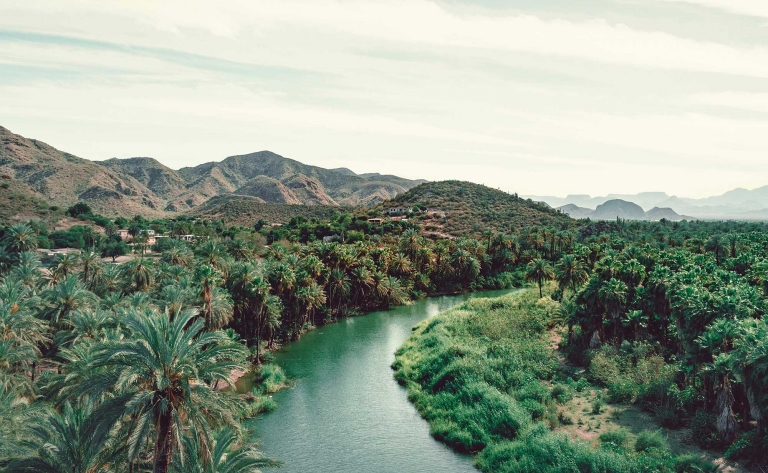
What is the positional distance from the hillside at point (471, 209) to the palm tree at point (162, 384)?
116 meters

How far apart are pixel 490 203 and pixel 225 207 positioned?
9559 cm

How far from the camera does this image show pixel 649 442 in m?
30.0

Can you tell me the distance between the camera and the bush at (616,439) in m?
30.4

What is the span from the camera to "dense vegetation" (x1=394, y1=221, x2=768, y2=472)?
2881cm

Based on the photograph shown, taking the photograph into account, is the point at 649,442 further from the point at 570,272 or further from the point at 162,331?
the point at 570,272

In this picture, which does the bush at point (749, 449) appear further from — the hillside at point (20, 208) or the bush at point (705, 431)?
the hillside at point (20, 208)

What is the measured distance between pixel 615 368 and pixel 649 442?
1243cm

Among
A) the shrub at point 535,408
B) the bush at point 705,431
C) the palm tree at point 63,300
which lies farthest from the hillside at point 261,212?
the bush at point 705,431

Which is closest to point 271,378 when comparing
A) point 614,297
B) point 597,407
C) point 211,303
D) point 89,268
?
point 211,303

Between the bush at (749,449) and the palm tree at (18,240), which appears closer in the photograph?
the bush at (749,449)

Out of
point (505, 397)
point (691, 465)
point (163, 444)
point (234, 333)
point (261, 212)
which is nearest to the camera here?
point (163, 444)

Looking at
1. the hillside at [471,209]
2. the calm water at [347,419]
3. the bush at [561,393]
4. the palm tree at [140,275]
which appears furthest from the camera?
the hillside at [471,209]

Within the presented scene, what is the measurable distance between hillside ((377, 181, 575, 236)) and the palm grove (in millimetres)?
42553

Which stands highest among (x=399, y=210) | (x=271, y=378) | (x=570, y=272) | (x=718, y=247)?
(x=399, y=210)
